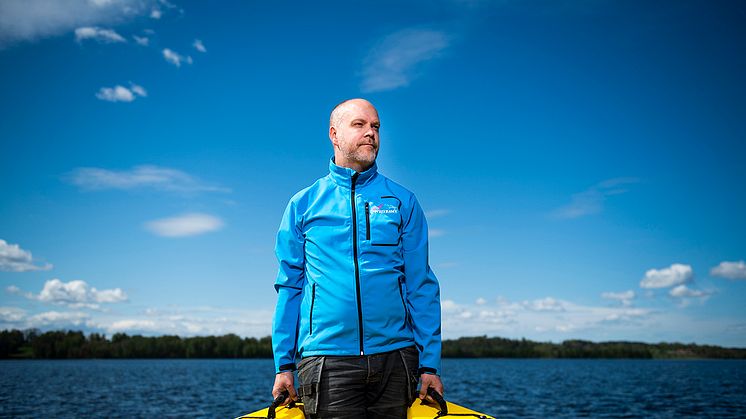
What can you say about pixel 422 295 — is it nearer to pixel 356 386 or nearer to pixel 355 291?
pixel 355 291

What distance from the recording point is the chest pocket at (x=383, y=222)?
12.4 feet

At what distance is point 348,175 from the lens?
3.95 m

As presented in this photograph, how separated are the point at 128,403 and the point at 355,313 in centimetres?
4736

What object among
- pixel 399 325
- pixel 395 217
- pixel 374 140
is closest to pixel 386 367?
pixel 399 325

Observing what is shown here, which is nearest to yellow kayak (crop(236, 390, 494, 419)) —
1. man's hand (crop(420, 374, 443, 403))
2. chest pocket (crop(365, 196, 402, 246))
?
man's hand (crop(420, 374, 443, 403))

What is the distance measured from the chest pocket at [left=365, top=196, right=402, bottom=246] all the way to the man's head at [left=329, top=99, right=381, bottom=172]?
0.30 m

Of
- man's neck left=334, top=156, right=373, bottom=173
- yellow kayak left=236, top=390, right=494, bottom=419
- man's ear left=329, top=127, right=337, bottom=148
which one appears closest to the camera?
yellow kayak left=236, top=390, right=494, bottom=419

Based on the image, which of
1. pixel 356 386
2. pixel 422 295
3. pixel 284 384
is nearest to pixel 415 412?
pixel 356 386

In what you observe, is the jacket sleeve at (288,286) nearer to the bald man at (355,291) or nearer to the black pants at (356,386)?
the bald man at (355,291)

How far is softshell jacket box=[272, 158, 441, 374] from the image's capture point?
3.66 metres

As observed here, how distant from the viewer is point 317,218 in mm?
3875

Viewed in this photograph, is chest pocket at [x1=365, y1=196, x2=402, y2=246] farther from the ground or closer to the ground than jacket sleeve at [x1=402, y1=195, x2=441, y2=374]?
farther from the ground

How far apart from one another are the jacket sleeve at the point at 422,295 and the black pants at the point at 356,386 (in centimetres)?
20

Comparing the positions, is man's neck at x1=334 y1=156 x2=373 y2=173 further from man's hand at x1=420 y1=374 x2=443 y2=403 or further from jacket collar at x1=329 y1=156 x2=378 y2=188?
man's hand at x1=420 y1=374 x2=443 y2=403
